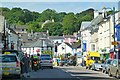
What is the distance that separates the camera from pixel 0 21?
76.5 meters

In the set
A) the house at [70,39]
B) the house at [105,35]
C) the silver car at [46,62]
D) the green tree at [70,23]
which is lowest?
the silver car at [46,62]

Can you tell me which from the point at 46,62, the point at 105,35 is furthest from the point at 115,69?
the point at 105,35

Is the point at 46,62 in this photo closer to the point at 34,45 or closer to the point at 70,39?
the point at 34,45

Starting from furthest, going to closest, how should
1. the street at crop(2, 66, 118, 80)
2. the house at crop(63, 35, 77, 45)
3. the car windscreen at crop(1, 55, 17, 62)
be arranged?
the house at crop(63, 35, 77, 45)
the street at crop(2, 66, 118, 80)
the car windscreen at crop(1, 55, 17, 62)

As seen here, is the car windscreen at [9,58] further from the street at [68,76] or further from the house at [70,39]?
the house at [70,39]

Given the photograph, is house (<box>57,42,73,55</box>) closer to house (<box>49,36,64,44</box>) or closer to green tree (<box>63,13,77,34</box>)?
house (<box>49,36,64,44</box>)

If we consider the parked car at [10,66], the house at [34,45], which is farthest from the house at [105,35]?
the house at [34,45]

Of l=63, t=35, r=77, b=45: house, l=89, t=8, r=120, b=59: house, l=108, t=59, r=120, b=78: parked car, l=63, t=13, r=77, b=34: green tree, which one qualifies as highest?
l=63, t=13, r=77, b=34: green tree

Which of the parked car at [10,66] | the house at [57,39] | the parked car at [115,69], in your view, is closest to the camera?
the parked car at [10,66]

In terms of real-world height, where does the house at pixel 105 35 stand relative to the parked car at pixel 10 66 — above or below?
above

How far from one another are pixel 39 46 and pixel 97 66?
107 metres

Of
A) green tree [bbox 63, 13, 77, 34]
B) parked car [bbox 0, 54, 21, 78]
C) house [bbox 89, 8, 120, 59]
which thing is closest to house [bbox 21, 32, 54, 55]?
green tree [bbox 63, 13, 77, 34]

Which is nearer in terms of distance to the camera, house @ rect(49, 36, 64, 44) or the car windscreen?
the car windscreen

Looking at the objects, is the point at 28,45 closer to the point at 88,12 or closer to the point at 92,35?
the point at 88,12
